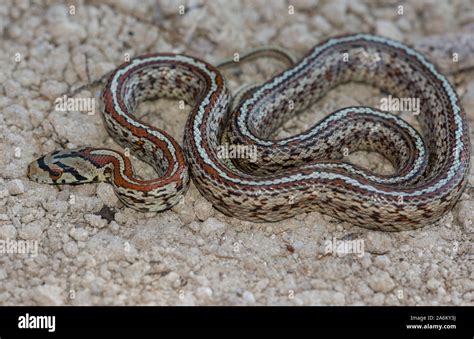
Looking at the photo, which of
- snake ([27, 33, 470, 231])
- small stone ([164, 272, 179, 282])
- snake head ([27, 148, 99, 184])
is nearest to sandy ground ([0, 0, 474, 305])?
small stone ([164, 272, 179, 282])

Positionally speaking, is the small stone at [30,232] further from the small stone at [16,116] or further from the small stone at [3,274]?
the small stone at [16,116]

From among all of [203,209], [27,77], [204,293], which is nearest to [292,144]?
[203,209]

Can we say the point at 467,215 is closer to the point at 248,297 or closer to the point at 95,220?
the point at 248,297

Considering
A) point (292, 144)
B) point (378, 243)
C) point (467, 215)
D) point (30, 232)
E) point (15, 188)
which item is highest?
point (292, 144)

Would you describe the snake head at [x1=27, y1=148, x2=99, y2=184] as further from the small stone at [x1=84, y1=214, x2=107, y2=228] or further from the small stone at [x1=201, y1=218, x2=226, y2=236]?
the small stone at [x1=201, y1=218, x2=226, y2=236]

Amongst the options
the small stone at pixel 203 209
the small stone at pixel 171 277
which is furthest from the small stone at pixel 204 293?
the small stone at pixel 203 209

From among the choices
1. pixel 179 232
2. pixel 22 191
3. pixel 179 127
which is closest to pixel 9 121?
pixel 22 191

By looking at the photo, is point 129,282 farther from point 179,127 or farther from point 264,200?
point 179,127
